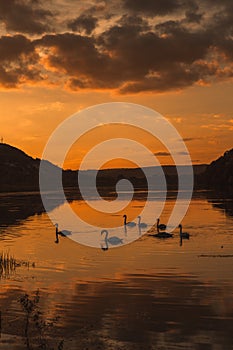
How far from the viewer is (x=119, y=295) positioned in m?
26.0

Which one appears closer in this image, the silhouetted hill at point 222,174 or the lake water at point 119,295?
the lake water at point 119,295

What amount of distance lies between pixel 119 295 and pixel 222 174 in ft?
526

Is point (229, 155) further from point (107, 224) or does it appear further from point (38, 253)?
point (38, 253)

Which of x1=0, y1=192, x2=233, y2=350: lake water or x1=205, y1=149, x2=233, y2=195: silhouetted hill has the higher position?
x1=205, y1=149, x2=233, y2=195: silhouetted hill

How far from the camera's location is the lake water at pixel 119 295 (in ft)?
63.1

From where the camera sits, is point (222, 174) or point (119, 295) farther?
point (222, 174)

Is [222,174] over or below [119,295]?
over

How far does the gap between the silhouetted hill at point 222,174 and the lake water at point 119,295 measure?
129196 mm

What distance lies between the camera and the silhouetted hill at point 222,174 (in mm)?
173500

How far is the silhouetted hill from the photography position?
569 feet

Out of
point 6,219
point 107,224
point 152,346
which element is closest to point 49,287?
point 152,346

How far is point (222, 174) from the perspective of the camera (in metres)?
181

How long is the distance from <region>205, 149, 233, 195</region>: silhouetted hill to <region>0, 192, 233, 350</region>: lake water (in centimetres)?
12920

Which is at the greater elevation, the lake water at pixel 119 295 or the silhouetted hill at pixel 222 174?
the silhouetted hill at pixel 222 174
